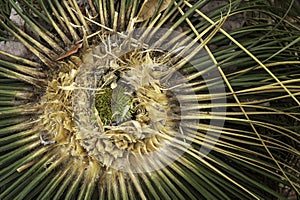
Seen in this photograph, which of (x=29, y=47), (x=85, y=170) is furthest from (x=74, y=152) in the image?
(x=29, y=47)

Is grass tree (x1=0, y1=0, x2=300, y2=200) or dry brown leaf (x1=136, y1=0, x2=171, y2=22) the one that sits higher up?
dry brown leaf (x1=136, y1=0, x2=171, y2=22)

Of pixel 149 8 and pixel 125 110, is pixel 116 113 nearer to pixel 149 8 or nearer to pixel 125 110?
pixel 125 110

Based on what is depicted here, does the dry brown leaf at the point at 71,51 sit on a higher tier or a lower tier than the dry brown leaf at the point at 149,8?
lower

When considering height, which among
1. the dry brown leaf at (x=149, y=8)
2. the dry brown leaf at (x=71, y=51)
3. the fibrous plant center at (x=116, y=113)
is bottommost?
the fibrous plant center at (x=116, y=113)

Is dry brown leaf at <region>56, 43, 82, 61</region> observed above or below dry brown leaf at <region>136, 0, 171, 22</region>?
below

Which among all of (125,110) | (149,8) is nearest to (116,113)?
(125,110)

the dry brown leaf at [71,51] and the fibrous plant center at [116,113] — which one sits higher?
the dry brown leaf at [71,51]

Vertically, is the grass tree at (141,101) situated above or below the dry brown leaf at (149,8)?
below

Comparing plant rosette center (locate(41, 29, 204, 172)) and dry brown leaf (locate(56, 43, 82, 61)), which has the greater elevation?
dry brown leaf (locate(56, 43, 82, 61))

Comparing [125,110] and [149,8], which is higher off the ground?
[149,8]

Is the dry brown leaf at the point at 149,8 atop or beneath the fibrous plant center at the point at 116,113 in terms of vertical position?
atop

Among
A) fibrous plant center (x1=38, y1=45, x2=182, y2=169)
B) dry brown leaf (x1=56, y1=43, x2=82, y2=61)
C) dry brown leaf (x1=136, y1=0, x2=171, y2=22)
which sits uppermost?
dry brown leaf (x1=136, y1=0, x2=171, y2=22)
